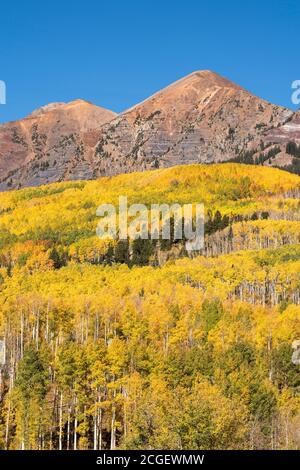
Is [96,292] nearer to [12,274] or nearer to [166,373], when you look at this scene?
[12,274]

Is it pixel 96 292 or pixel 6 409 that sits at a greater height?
pixel 96 292

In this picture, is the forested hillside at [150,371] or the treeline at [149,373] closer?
the treeline at [149,373]

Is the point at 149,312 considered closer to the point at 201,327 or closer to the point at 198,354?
the point at 201,327

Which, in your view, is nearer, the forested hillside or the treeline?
the treeline

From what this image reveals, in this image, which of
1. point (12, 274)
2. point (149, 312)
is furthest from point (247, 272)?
point (12, 274)

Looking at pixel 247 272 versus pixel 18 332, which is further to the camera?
pixel 247 272

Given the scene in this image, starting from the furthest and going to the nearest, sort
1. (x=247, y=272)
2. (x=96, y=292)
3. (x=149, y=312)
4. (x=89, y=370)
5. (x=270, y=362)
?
(x=247, y=272) → (x=96, y=292) → (x=149, y=312) → (x=270, y=362) → (x=89, y=370)

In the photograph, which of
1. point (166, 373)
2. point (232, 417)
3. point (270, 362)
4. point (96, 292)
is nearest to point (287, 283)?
point (96, 292)

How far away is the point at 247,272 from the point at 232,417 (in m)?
98.3

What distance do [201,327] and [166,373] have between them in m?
27.4

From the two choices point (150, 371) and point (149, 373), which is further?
point (149, 373)

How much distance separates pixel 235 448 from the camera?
228 feet

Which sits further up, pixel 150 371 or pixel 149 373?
pixel 150 371

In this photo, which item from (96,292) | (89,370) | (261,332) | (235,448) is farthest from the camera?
(96,292)
